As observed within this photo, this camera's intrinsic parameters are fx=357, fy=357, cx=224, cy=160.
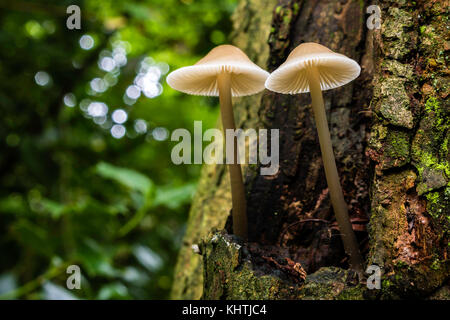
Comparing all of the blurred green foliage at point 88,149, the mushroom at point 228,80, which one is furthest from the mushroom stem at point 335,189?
the blurred green foliage at point 88,149

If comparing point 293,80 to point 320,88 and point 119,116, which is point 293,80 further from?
point 119,116

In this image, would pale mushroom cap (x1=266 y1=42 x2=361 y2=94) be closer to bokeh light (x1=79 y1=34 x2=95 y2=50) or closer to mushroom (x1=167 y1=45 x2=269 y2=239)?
mushroom (x1=167 y1=45 x2=269 y2=239)

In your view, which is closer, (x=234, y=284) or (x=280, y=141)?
(x=234, y=284)

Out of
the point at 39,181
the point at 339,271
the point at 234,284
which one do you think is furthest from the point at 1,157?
the point at 339,271

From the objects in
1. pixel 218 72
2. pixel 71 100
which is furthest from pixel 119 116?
pixel 218 72

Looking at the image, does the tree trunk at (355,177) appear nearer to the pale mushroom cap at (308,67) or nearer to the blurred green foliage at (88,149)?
the pale mushroom cap at (308,67)

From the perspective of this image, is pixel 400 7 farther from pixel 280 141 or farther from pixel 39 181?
pixel 39 181
